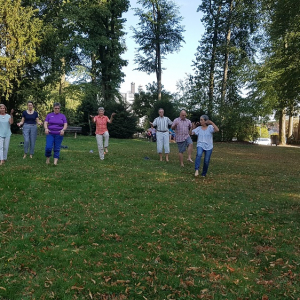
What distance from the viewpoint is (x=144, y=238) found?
14.4 ft

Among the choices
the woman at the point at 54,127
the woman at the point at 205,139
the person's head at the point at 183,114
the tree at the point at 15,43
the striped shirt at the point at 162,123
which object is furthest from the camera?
the tree at the point at 15,43

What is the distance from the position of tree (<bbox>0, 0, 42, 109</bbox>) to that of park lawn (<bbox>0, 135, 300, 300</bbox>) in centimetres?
2305

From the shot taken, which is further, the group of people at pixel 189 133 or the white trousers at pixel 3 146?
the white trousers at pixel 3 146

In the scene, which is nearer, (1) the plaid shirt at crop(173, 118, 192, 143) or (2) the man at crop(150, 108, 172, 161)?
(1) the plaid shirt at crop(173, 118, 192, 143)

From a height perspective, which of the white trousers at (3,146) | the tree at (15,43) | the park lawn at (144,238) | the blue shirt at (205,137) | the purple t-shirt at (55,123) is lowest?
the park lawn at (144,238)

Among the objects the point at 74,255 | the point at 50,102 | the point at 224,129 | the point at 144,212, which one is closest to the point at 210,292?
the point at 74,255

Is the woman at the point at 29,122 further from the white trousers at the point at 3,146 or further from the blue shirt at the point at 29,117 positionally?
the white trousers at the point at 3,146

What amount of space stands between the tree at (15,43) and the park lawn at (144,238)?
23054 millimetres

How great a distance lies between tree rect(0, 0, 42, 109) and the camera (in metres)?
27.5

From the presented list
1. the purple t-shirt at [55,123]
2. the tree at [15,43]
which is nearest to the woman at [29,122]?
the purple t-shirt at [55,123]

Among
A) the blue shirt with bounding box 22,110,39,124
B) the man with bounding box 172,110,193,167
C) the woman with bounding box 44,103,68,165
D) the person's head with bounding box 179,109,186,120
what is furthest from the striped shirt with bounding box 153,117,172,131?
the blue shirt with bounding box 22,110,39,124

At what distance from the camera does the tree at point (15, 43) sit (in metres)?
27.5

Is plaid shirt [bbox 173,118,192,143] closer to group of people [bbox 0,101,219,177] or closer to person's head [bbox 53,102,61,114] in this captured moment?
group of people [bbox 0,101,219,177]

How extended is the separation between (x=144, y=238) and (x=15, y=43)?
29342 mm
